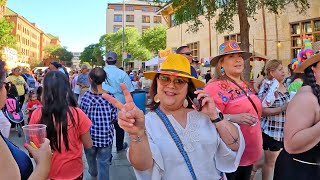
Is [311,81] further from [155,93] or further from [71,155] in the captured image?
[71,155]

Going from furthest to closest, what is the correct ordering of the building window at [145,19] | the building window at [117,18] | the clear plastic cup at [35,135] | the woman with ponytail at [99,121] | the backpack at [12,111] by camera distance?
the building window at [117,18]
the building window at [145,19]
the backpack at [12,111]
the woman with ponytail at [99,121]
the clear plastic cup at [35,135]

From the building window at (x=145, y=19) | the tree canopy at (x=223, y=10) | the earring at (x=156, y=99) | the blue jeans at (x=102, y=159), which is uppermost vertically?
the building window at (x=145, y=19)

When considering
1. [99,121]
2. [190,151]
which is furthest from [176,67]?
[99,121]

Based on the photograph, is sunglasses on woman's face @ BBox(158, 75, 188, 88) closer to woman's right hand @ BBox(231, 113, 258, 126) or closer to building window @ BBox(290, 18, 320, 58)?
woman's right hand @ BBox(231, 113, 258, 126)

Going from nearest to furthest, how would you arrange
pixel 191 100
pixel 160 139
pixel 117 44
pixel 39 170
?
pixel 39 170
pixel 160 139
pixel 191 100
pixel 117 44

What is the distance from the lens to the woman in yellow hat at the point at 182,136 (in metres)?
1.93

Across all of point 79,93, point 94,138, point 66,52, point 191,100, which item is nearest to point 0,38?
point 79,93

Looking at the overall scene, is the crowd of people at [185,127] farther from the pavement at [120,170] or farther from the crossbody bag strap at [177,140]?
the pavement at [120,170]

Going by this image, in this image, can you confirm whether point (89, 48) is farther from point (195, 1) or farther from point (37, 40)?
point (195, 1)

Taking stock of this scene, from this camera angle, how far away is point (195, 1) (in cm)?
1066

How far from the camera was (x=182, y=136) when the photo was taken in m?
2.09

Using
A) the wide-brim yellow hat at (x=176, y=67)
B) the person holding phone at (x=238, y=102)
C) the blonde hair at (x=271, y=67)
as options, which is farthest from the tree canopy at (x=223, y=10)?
the wide-brim yellow hat at (x=176, y=67)

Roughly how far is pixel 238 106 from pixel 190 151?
1.18 meters

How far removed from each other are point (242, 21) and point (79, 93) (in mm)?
5869
